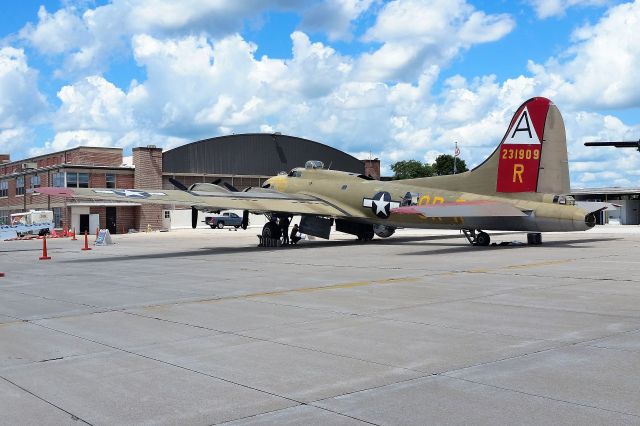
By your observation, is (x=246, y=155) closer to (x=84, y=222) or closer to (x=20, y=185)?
(x=84, y=222)

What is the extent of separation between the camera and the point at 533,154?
92.8 feet

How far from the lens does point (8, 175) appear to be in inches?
3268

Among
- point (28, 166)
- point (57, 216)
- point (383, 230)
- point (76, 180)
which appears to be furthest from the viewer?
point (28, 166)

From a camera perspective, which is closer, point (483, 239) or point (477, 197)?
point (477, 197)

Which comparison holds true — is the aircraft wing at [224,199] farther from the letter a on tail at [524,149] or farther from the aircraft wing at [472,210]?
the letter a on tail at [524,149]

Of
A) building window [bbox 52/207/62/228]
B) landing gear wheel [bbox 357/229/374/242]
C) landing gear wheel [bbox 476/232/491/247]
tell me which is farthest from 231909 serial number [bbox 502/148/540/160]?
building window [bbox 52/207/62/228]

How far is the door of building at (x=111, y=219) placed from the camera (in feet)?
225

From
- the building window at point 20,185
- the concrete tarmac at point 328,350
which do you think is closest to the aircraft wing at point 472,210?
the concrete tarmac at point 328,350

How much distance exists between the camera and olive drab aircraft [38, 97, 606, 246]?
27.4 meters

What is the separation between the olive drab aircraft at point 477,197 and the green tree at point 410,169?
106 m

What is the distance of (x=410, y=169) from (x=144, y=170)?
271ft

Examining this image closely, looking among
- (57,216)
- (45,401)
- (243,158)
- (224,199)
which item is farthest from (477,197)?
(243,158)

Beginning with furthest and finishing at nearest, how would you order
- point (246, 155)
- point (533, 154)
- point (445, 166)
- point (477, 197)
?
point (445, 166), point (246, 155), point (477, 197), point (533, 154)

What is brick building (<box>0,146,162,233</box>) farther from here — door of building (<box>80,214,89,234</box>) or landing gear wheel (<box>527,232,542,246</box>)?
landing gear wheel (<box>527,232,542,246</box>)
